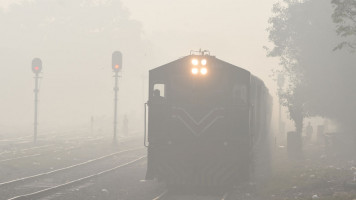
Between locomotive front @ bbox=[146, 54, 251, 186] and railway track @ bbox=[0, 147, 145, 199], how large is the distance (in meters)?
3.33

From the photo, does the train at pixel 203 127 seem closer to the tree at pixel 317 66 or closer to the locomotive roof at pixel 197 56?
the locomotive roof at pixel 197 56

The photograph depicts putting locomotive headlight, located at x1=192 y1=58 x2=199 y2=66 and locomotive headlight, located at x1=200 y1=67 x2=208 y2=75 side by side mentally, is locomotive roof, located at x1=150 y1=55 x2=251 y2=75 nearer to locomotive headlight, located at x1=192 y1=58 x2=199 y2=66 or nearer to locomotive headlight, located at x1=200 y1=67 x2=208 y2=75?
locomotive headlight, located at x1=192 y1=58 x2=199 y2=66

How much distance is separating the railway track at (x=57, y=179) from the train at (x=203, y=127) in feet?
10.9

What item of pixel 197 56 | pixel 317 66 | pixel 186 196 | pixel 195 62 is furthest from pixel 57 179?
pixel 317 66

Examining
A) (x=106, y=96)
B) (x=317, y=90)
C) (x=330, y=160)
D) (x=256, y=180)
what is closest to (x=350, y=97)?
(x=317, y=90)

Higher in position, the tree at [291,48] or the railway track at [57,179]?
the tree at [291,48]

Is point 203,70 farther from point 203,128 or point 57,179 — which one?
point 57,179

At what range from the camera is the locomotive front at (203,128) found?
46.2 ft

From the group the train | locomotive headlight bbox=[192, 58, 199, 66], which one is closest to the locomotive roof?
the train

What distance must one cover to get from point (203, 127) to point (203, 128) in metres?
0.03

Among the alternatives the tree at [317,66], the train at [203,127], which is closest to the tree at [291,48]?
the tree at [317,66]

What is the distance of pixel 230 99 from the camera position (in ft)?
46.9

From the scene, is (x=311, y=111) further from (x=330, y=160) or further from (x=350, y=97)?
(x=330, y=160)

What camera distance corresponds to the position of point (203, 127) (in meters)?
14.2
